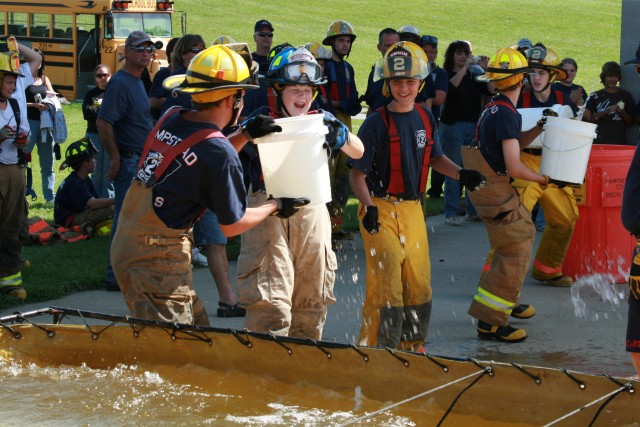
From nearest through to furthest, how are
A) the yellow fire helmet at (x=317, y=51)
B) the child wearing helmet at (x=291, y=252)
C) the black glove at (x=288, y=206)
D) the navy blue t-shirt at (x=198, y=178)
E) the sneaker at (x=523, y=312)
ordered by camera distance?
the navy blue t-shirt at (x=198, y=178) < the black glove at (x=288, y=206) < the child wearing helmet at (x=291, y=252) < the sneaker at (x=523, y=312) < the yellow fire helmet at (x=317, y=51)

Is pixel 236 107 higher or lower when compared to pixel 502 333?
higher

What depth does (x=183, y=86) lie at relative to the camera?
4.80 metres

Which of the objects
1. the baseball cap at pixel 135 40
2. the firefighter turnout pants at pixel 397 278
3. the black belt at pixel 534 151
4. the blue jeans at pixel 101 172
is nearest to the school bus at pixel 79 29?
the blue jeans at pixel 101 172

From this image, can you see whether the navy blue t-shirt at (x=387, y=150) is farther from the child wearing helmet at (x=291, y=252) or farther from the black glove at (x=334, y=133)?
the black glove at (x=334, y=133)

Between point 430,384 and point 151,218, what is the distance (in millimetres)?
1571

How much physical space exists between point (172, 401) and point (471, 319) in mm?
3946

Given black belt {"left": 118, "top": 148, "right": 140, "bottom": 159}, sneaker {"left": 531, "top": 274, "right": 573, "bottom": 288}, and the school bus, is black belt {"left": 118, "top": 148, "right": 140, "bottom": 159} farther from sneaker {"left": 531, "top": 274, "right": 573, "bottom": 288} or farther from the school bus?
the school bus

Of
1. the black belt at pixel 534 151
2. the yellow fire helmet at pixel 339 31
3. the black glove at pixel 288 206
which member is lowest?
the black belt at pixel 534 151

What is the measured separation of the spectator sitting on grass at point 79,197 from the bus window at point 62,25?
1833cm

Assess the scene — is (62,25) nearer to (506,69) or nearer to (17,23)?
(17,23)

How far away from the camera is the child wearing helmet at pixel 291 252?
5473mm

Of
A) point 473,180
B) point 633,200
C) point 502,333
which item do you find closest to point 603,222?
point 502,333

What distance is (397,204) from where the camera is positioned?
20.3 ft

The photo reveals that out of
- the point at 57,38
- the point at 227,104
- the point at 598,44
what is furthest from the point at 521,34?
the point at 227,104
